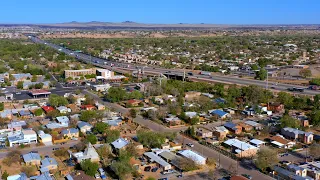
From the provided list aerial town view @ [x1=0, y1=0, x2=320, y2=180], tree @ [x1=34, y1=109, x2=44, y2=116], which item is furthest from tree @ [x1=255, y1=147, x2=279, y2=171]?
tree @ [x1=34, y1=109, x2=44, y2=116]

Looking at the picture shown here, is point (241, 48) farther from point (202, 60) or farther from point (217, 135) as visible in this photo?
point (217, 135)

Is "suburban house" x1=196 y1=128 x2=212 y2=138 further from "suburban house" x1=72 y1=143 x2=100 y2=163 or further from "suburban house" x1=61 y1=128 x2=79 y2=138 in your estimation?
"suburban house" x1=61 y1=128 x2=79 y2=138

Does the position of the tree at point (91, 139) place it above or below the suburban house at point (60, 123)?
above

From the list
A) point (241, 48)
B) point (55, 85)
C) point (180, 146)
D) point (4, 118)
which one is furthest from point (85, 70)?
point (241, 48)

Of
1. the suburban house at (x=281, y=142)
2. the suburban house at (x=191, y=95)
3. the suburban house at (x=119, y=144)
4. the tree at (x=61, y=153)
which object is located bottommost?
the tree at (x=61, y=153)

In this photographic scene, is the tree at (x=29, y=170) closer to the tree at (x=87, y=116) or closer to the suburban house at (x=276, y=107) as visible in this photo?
the tree at (x=87, y=116)

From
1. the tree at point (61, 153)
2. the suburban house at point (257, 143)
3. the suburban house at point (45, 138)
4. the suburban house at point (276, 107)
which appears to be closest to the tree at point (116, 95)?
the suburban house at point (45, 138)
